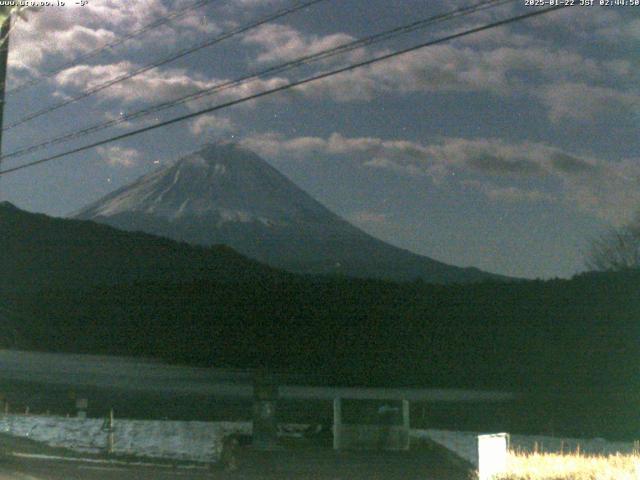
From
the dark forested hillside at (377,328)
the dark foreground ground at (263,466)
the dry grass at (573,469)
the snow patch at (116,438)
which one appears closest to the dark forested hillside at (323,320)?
the dark forested hillside at (377,328)

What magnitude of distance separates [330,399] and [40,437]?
2557 centimetres

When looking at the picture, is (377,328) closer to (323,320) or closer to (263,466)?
(323,320)

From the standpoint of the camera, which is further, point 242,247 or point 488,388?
point 242,247

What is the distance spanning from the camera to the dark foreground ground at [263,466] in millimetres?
12633

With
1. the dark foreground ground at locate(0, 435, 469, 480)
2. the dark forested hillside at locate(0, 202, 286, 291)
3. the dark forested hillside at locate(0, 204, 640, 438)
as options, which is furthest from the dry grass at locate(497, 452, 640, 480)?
the dark forested hillside at locate(0, 202, 286, 291)

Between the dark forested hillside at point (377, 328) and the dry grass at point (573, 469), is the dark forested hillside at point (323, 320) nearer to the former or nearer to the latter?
the dark forested hillside at point (377, 328)

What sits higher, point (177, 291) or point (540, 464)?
point (177, 291)

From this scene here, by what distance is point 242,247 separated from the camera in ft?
564

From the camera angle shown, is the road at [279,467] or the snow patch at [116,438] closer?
the road at [279,467]

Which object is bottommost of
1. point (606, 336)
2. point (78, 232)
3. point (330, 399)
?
point (330, 399)

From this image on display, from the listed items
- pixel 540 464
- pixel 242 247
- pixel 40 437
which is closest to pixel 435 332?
pixel 40 437

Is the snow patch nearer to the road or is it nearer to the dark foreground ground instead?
the dark foreground ground

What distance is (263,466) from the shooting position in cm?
1575

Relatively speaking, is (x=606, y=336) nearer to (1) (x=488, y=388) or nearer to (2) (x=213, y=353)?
(1) (x=488, y=388)
